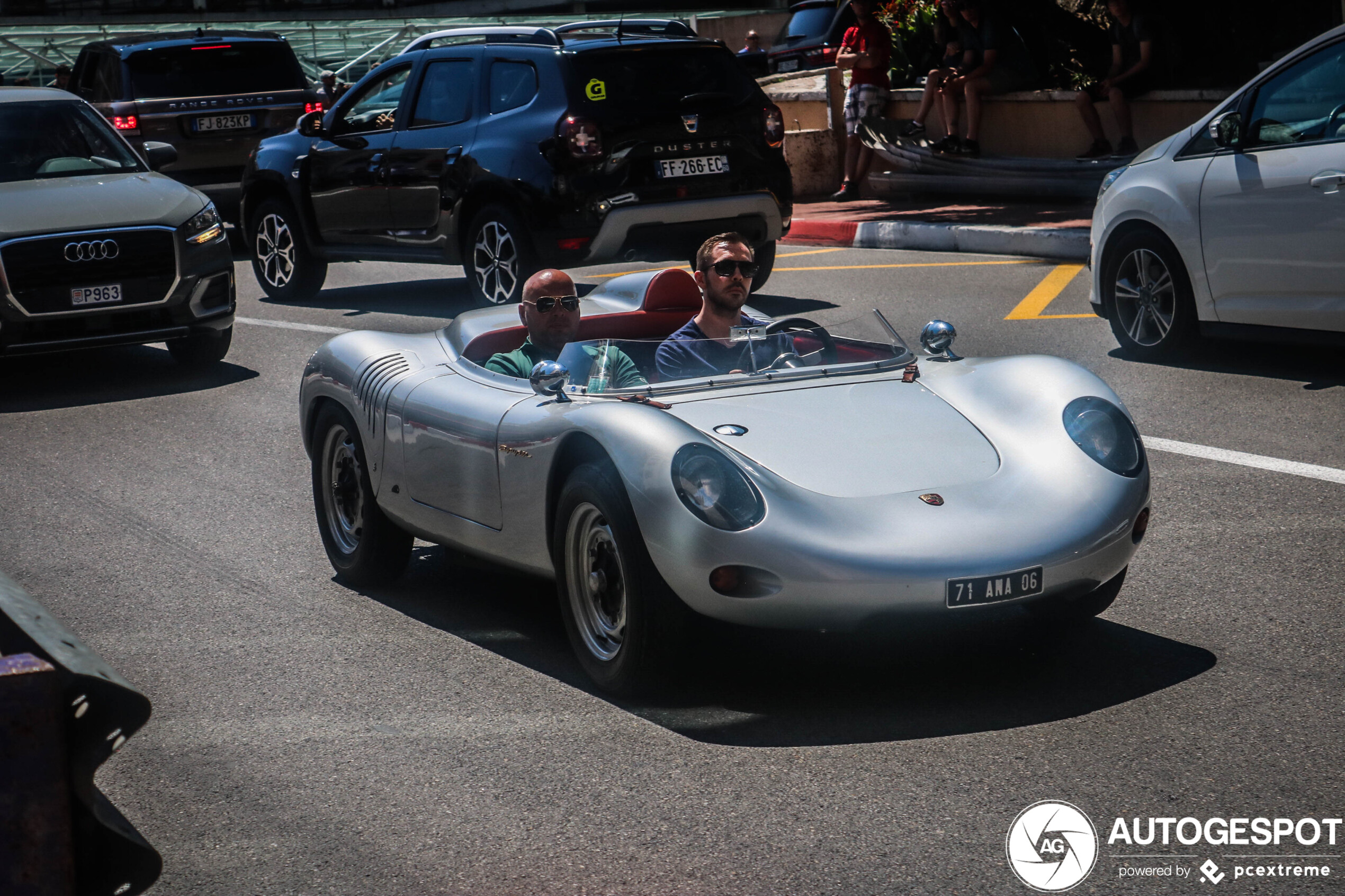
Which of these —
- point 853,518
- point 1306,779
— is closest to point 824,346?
point 853,518

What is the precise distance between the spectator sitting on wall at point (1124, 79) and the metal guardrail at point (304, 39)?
1253 cm

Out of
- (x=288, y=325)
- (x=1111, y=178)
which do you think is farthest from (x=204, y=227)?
(x=1111, y=178)

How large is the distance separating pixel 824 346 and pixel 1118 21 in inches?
482

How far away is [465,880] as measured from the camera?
12.1 ft

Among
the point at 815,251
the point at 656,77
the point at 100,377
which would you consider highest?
the point at 656,77

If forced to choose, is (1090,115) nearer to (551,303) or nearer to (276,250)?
(276,250)

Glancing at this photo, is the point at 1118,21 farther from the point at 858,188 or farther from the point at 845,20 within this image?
the point at 845,20

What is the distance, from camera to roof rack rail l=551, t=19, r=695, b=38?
12.5m

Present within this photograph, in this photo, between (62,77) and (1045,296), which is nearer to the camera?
(1045,296)

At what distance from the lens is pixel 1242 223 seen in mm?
8898

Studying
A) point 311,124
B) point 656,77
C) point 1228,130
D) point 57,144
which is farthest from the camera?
point 311,124

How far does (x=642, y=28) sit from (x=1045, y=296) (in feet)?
11.3

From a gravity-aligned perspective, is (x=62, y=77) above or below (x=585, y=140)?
below

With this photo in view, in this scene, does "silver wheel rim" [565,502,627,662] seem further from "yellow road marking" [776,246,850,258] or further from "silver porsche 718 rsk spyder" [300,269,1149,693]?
"yellow road marking" [776,246,850,258]
